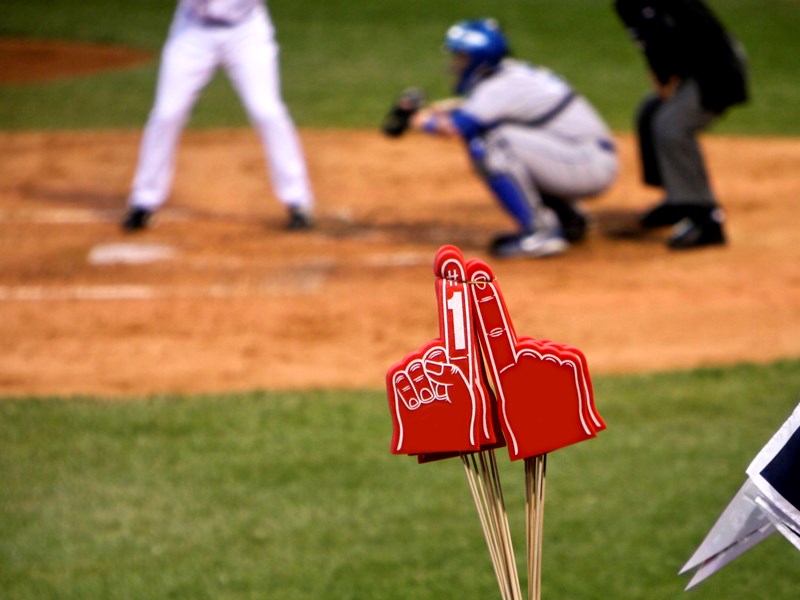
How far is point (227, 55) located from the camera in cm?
794

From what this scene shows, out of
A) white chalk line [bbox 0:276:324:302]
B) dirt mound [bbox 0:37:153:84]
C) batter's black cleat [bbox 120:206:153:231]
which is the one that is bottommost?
dirt mound [bbox 0:37:153:84]

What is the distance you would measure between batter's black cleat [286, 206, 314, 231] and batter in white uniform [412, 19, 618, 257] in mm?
1201

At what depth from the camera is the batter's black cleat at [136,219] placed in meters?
8.23

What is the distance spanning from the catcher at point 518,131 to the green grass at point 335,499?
1.99 m

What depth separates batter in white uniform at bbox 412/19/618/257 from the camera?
7316 millimetres

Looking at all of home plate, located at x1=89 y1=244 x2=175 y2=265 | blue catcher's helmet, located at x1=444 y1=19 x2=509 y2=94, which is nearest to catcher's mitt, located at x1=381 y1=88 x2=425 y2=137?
blue catcher's helmet, located at x1=444 y1=19 x2=509 y2=94

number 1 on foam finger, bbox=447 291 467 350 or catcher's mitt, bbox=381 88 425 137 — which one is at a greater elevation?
number 1 on foam finger, bbox=447 291 467 350

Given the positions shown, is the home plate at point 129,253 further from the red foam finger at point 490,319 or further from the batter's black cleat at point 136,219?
the red foam finger at point 490,319

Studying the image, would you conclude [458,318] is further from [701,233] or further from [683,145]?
[701,233]

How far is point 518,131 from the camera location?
749 centimetres

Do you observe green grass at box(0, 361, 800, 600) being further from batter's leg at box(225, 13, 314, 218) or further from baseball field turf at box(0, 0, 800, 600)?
batter's leg at box(225, 13, 314, 218)

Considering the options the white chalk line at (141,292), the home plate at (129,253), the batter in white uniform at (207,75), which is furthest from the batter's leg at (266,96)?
the white chalk line at (141,292)

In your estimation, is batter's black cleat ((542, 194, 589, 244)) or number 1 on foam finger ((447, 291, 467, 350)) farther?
batter's black cleat ((542, 194, 589, 244))

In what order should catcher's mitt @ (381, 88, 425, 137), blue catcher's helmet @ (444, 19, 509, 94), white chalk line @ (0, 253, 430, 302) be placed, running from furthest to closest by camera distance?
catcher's mitt @ (381, 88, 425, 137) < blue catcher's helmet @ (444, 19, 509, 94) < white chalk line @ (0, 253, 430, 302)
